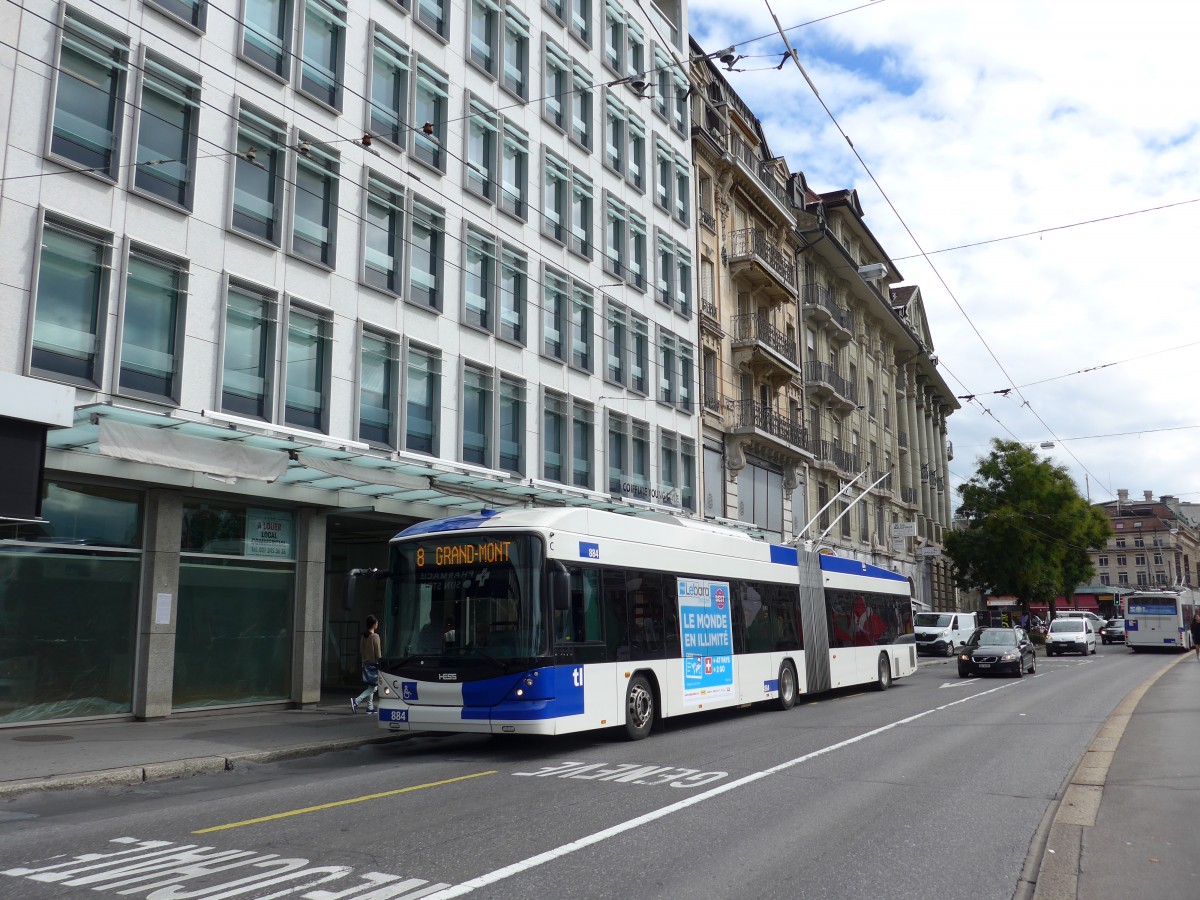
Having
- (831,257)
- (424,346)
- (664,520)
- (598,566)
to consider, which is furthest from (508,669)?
(831,257)

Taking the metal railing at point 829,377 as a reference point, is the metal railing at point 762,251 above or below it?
above

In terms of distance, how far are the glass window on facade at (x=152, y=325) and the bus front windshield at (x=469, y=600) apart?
6.12m

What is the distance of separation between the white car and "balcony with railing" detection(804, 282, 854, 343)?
16.5 metres

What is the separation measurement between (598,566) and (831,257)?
3888cm

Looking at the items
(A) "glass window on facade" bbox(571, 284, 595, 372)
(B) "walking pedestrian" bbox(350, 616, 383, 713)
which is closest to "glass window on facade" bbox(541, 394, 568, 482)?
(A) "glass window on facade" bbox(571, 284, 595, 372)

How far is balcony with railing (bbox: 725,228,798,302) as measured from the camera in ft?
125

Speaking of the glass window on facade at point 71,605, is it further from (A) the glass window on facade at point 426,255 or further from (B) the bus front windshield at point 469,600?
(A) the glass window on facade at point 426,255

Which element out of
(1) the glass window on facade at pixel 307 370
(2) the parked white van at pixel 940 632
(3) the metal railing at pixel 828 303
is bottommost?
(2) the parked white van at pixel 940 632

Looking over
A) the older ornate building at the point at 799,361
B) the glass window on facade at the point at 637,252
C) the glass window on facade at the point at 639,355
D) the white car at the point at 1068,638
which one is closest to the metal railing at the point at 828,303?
the older ornate building at the point at 799,361

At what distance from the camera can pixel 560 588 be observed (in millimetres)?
12539

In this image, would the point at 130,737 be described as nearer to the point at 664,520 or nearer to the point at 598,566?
the point at 598,566

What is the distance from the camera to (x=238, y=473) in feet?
50.6

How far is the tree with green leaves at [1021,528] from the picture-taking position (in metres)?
58.2

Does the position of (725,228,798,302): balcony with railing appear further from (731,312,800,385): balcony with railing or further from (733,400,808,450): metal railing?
(733,400,808,450): metal railing
